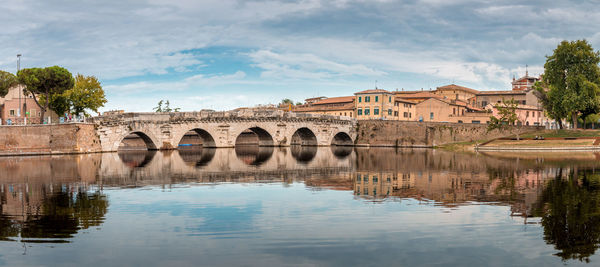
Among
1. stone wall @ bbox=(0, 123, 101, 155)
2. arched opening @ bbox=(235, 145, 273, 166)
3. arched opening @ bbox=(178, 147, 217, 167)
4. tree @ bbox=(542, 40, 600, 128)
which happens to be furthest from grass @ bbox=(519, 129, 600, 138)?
stone wall @ bbox=(0, 123, 101, 155)

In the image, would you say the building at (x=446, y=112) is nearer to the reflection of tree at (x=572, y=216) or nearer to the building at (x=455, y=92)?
the building at (x=455, y=92)

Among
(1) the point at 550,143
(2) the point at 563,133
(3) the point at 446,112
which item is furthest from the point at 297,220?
(3) the point at 446,112

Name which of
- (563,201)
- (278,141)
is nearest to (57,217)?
(563,201)

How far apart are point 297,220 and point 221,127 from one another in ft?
170

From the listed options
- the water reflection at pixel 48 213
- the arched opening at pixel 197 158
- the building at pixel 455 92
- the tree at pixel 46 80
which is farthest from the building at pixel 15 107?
the building at pixel 455 92

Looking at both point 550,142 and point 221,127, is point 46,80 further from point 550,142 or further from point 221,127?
point 550,142

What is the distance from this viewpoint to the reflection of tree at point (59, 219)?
1620 cm

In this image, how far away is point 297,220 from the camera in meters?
18.3

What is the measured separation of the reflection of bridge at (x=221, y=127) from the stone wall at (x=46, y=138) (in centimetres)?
299

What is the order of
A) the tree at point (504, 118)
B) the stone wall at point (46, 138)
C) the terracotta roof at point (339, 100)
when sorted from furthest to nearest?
the terracotta roof at point (339, 100), the tree at point (504, 118), the stone wall at point (46, 138)

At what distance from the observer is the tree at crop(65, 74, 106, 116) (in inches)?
2830

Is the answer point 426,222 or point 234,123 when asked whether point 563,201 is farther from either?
point 234,123

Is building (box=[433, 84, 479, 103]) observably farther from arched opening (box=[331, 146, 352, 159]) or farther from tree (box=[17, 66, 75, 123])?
tree (box=[17, 66, 75, 123])

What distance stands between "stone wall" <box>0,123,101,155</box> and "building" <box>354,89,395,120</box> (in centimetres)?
5562
